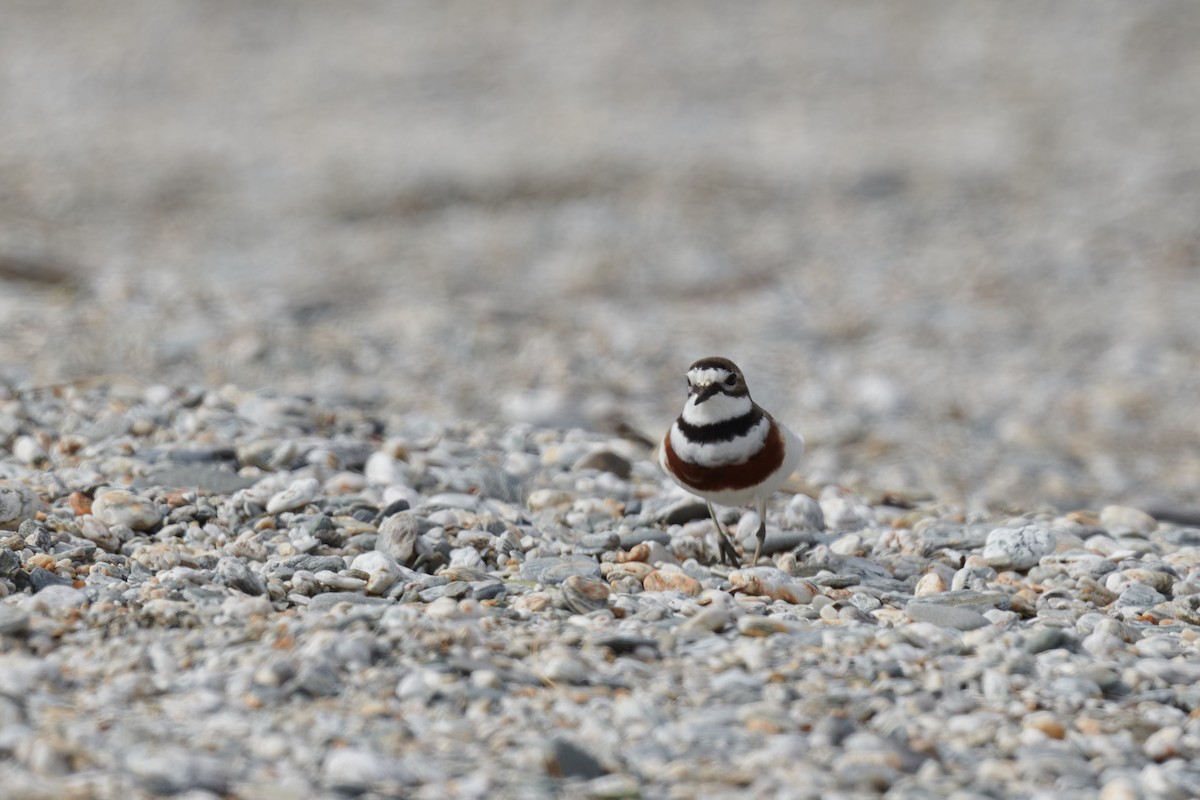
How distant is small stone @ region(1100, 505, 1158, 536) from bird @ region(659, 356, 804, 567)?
1539 millimetres

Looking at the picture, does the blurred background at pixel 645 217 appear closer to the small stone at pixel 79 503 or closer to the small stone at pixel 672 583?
the small stone at pixel 79 503

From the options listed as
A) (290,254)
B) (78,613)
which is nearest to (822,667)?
(78,613)

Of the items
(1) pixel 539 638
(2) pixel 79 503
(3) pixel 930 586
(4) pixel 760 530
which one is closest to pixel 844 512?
(4) pixel 760 530

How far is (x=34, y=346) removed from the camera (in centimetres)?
721

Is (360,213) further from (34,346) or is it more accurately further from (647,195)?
(34,346)

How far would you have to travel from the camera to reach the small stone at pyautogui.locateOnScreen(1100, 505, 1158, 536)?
5.26 m

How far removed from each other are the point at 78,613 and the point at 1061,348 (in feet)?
26.0

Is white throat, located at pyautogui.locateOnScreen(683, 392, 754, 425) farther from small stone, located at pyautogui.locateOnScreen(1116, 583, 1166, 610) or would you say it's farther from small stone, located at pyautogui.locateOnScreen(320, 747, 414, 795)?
small stone, located at pyautogui.locateOnScreen(320, 747, 414, 795)

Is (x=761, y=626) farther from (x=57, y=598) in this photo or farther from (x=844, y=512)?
(x=57, y=598)

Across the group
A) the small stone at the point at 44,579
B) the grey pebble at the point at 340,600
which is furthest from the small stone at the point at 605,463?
the small stone at the point at 44,579

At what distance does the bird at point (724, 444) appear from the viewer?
14.6ft

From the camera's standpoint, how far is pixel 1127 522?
17.7 feet

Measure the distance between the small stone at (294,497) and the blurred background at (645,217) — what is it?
2311 millimetres

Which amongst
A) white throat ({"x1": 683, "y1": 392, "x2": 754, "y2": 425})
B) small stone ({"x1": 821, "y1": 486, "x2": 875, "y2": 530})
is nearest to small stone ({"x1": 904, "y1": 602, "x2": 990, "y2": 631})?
white throat ({"x1": 683, "y1": 392, "x2": 754, "y2": 425})
